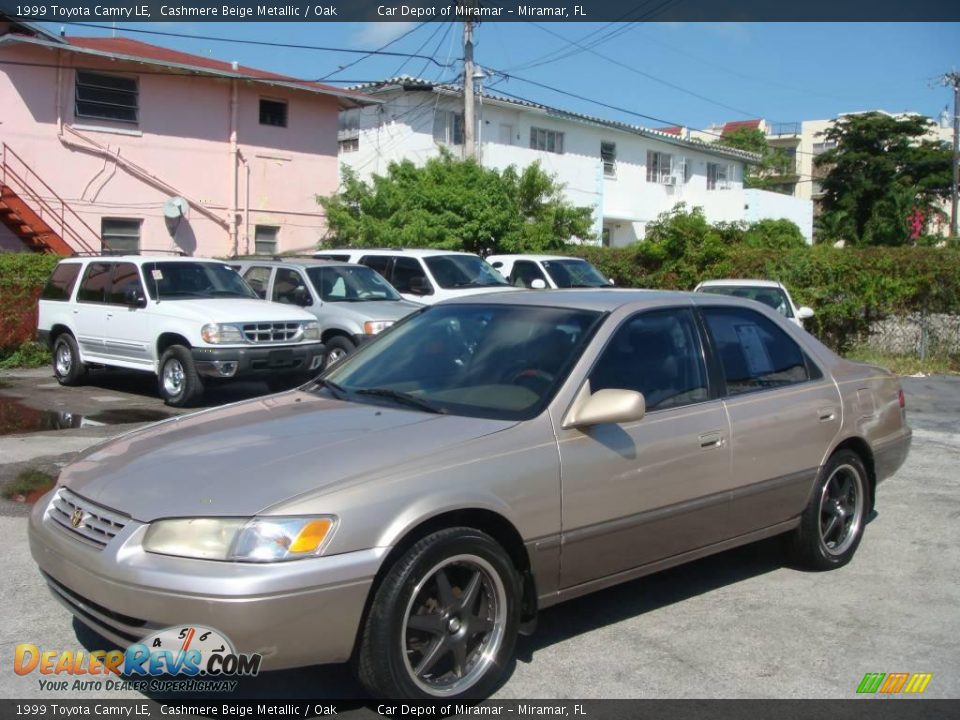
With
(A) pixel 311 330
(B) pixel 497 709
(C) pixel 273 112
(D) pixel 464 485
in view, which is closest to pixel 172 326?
(A) pixel 311 330

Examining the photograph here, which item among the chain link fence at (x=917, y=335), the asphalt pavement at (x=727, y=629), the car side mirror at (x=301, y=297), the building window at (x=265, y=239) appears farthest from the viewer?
the building window at (x=265, y=239)

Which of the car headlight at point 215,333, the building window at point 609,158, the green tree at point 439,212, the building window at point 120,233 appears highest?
the building window at point 609,158

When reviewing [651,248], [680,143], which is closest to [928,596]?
[651,248]

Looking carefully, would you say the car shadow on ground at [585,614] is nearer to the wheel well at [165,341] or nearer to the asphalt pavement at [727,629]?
the asphalt pavement at [727,629]

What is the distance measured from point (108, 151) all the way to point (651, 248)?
12402mm

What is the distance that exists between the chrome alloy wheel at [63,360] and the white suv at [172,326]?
0.01 metres

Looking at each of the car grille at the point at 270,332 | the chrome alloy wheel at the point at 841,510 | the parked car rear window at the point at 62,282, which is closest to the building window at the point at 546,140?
the parked car rear window at the point at 62,282

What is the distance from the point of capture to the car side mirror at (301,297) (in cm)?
1437

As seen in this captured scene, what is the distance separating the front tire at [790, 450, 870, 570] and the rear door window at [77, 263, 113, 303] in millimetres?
10532

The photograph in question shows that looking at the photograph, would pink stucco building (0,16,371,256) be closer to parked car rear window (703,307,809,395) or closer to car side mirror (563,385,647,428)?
parked car rear window (703,307,809,395)

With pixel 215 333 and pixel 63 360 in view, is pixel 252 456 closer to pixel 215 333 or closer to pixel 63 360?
pixel 215 333

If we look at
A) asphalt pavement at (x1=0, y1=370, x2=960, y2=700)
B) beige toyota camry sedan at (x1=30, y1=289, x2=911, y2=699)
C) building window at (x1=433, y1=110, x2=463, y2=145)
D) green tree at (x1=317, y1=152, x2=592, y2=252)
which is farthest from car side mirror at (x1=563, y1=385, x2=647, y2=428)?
building window at (x1=433, y1=110, x2=463, y2=145)

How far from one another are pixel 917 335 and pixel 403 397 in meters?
16.0

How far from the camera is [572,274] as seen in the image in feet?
60.2
